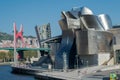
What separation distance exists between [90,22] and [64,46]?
713 cm

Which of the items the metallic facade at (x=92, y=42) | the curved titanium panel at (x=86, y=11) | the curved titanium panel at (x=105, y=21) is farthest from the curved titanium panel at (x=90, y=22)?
→ the curved titanium panel at (x=105, y=21)

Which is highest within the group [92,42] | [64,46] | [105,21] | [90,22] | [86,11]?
[86,11]

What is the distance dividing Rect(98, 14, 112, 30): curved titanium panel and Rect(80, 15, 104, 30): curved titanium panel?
3.14 metres

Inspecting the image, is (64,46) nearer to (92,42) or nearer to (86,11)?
(92,42)

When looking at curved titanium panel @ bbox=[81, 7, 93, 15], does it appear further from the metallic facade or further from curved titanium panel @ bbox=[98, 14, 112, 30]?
the metallic facade

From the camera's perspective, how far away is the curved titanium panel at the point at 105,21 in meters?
69.6

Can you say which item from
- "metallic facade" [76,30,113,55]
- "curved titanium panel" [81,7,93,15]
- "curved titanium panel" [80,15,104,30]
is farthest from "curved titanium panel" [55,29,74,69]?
"curved titanium panel" [81,7,93,15]

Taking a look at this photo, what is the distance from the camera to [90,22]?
65375mm

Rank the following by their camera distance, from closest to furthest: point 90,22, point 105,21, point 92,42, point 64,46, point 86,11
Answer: point 92,42
point 90,22
point 64,46
point 86,11
point 105,21

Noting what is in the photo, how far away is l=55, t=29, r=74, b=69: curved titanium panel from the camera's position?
64.9 metres

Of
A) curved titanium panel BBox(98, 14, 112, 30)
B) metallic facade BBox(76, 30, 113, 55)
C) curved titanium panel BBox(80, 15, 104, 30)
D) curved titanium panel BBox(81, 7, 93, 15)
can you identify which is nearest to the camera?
metallic facade BBox(76, 30, 113, 55)

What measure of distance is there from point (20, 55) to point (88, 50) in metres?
70.0

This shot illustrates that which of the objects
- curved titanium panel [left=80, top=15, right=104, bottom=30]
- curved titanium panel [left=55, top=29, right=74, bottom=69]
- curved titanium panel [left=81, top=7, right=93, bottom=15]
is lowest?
curved titanium panel [left=55, top=29, right=74, bottom=69]

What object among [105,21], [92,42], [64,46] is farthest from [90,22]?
[64,46]
